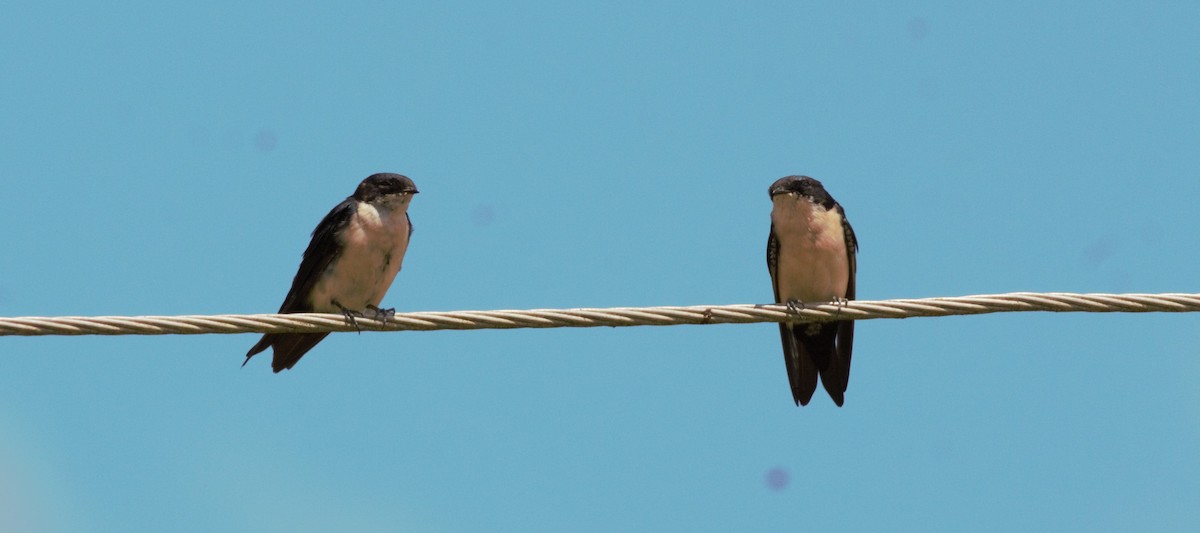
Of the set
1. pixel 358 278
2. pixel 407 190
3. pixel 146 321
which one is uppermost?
pixel 407 190

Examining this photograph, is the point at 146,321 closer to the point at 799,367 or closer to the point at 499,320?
the point at 499,320

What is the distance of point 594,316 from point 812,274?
332cm

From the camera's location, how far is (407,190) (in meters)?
9.63

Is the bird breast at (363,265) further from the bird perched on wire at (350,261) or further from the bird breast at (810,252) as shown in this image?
the bird breast at (810,252)

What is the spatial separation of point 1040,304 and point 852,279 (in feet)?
10.8

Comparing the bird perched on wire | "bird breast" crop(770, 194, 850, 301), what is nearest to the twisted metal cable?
the bird perched on wire

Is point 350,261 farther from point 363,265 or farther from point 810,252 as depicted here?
point 810,252

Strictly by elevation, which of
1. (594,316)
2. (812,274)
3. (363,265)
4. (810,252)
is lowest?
(594,316)

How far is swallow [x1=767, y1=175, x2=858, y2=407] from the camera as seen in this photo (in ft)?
31.6

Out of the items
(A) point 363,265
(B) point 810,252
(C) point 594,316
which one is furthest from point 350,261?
(C) point 594,316

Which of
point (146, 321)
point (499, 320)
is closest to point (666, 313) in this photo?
point (499, 320)

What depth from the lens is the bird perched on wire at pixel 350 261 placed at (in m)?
9.27

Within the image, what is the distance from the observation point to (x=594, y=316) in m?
6.56

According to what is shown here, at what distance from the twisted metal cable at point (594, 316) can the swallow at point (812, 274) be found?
107 inches
